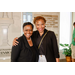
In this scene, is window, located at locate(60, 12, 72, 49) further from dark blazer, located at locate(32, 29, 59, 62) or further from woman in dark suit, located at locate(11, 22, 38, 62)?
woman in dark suit, located at locate(11, 22, 38, 62)

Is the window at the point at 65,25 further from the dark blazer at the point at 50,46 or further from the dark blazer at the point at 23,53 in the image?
the dark blazer at the point at 23,53

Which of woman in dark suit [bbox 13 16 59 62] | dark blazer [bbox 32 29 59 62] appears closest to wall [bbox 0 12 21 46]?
woman in dark suit [bbox 13 16 59 62]

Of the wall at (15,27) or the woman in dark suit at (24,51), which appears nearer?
the woman in dark suit at (24,51)

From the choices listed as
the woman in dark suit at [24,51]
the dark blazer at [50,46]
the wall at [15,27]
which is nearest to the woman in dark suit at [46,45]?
the dark blazer at [50,46]

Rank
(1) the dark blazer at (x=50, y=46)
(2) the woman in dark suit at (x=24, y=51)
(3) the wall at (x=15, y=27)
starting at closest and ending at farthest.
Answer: (2) the woman in dark suit at (x=24, y=51), (1) the dark blazer at (x=50, y=46), (3) the wall at (x=15, y=27)

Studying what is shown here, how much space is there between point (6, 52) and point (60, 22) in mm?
2754

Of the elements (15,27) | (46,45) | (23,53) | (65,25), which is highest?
(65,25)

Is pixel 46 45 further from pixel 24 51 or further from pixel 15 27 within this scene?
pixel 15 27

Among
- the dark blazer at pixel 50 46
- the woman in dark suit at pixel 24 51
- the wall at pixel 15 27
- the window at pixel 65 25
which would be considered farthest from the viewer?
the window at pixel 65 25

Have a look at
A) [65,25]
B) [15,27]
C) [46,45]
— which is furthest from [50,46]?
[65,25]

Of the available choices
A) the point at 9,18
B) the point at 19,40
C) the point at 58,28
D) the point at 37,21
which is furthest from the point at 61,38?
the point at 19,40

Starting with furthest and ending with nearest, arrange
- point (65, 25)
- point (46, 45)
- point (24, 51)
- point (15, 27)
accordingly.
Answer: point (65, 25) → point (15, 27) → point (46, 45) → point (24, 51)

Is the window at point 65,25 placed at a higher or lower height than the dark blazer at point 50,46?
higher
